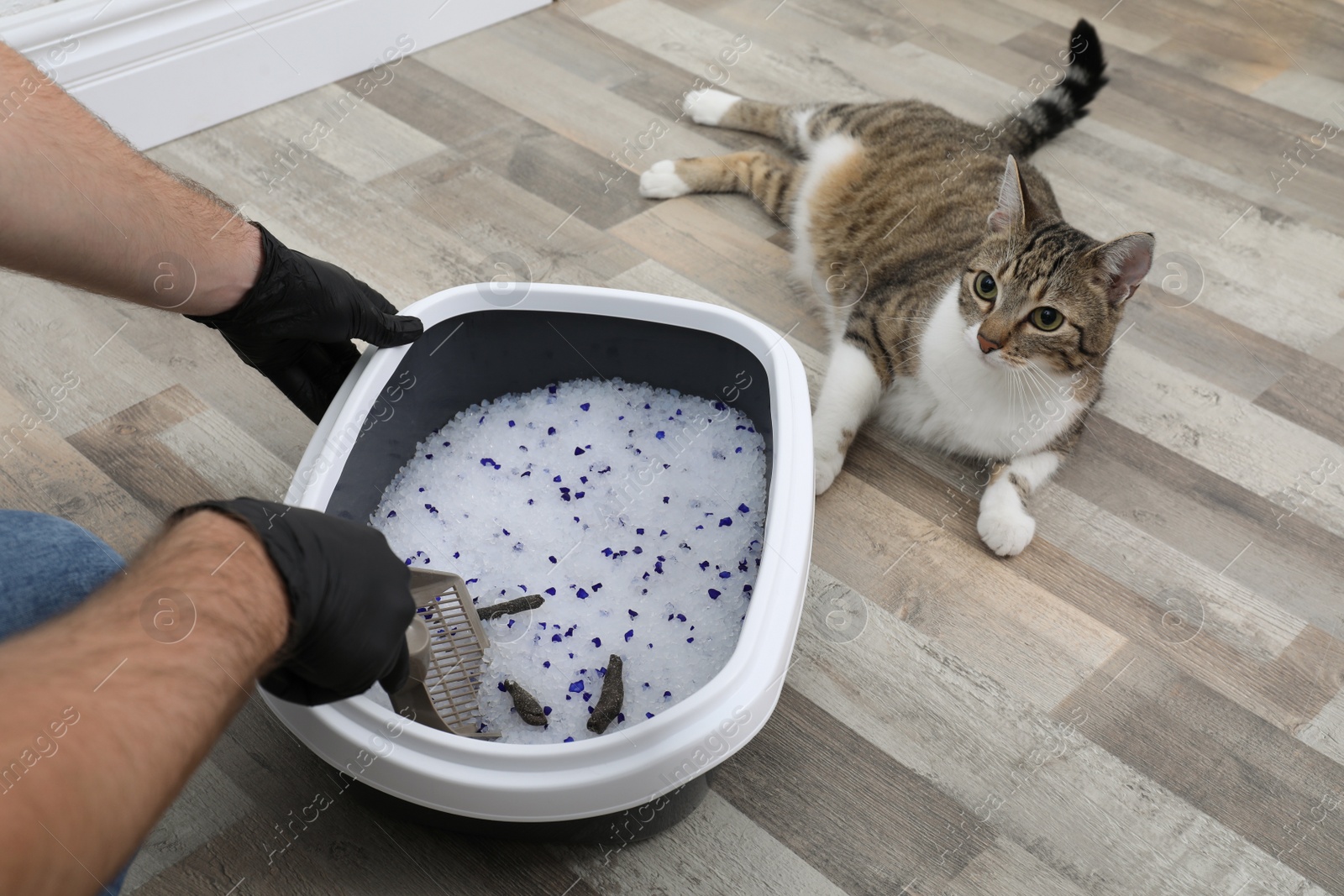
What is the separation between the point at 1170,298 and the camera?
190 cm

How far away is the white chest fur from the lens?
4.63 ft

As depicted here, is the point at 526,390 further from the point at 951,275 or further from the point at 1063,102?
the point at 1063,102

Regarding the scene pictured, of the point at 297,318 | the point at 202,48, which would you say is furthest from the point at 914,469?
the point at 202,48

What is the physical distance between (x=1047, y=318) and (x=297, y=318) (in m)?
1.01

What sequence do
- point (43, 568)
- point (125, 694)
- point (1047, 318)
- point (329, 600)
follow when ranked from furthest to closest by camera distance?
point (1047, 318) < point (43, 568) < point (329, 600) < point (125, 694)

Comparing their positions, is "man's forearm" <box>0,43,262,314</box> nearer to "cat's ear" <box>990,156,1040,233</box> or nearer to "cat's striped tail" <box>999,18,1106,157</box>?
"cat's ear" <box>990,156,1040,233</box>

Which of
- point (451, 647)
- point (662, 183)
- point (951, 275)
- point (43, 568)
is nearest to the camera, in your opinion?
point (43, 568)

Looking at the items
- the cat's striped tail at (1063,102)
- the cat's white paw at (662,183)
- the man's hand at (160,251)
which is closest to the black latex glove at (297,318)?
the man's hand at (160,251)

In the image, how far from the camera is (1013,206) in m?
1.42

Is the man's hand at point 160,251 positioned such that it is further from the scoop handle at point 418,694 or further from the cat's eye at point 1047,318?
the cat's eye at point 1047,318

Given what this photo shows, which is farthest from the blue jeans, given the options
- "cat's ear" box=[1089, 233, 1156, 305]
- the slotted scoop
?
"cat's ear" box=[1089, 233, 1156, 305]

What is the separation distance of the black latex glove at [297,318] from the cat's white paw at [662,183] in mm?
886

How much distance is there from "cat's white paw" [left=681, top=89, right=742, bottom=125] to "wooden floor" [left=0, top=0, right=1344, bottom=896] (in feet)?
0.15

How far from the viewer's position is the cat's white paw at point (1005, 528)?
4.70 feet
